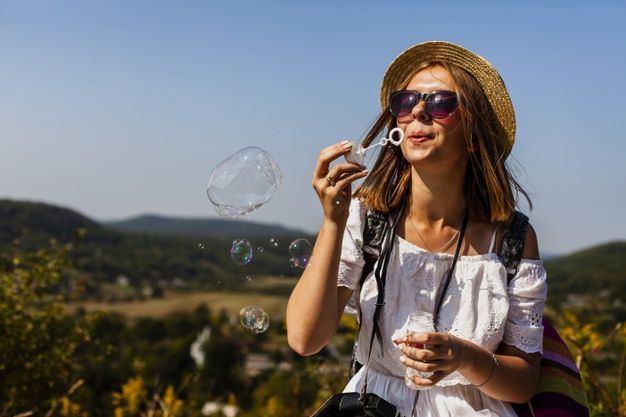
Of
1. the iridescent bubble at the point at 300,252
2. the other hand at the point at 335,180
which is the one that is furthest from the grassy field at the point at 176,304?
the other hand at the point at 335,180

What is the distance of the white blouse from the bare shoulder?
0.04m

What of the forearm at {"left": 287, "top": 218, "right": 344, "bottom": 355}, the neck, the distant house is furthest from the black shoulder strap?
the distant house

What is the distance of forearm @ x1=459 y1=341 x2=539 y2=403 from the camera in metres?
2.49

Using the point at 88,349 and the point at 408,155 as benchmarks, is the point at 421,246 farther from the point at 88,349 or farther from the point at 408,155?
the point at 88,349

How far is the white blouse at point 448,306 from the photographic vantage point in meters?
2.68

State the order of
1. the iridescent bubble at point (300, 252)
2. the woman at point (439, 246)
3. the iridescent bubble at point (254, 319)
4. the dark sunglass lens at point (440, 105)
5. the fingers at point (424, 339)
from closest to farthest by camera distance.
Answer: the fingers at point (424, 339), the woman at point (439, 246), the dark sunglass lens at point (440, 105), the iridescent bubble at point (300, 252), the iridescent bubble at point (254, 319)

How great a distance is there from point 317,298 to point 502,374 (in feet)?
2.17

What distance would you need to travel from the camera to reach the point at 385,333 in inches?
107

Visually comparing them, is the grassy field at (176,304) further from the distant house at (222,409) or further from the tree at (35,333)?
the tree at (35,333)

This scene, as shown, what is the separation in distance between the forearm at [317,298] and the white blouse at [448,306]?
170 mm

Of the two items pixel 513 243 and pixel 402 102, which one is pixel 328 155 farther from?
pixel 513 243

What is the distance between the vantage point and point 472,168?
2.96 metres

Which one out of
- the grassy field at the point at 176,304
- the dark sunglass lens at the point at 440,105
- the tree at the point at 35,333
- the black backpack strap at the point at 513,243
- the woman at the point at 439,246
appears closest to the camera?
the woman at the point at 439,246

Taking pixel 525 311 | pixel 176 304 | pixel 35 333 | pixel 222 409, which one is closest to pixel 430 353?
pixel 525 311
